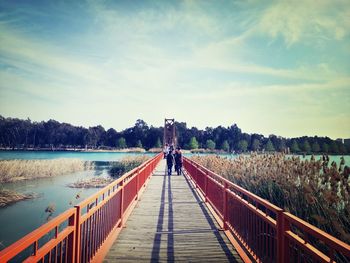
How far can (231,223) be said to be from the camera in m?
5.93

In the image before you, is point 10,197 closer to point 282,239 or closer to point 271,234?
point 271,234

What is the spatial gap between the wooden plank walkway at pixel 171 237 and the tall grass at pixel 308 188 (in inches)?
73.5

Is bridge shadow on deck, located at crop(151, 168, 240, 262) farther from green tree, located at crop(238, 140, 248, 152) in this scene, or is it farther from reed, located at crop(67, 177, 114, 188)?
green tree, located at crop(238, 140, 248, 152)

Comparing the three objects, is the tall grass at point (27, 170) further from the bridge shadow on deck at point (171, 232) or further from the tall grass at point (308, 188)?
the tall grass at point (308, 188)

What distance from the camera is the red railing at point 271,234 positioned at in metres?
2.64

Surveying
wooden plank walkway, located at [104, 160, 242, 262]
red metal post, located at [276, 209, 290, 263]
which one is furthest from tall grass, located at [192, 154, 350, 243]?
wooden plank walkway, located at [104, 160, 242, 262]

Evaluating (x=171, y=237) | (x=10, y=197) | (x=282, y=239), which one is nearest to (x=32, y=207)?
(x=10, y=197)

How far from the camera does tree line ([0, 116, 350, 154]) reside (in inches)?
4783

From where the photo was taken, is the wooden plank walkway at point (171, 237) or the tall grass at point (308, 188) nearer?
the wooden plank walkway at point (171, 237)

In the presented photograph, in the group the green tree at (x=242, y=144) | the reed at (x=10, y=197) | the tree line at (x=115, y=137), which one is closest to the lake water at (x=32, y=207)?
the reed at (x=10, y=197)

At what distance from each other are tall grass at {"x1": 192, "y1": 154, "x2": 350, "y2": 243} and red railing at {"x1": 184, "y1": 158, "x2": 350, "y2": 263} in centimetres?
58

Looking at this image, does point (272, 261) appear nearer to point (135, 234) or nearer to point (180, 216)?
point (135, 234)

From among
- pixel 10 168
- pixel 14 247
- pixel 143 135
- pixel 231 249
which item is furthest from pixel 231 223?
pixel 143 135

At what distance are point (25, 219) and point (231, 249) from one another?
419 inches
